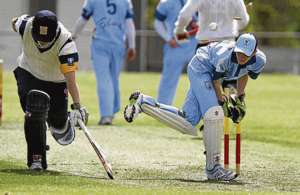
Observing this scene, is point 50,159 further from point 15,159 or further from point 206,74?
point 206,74

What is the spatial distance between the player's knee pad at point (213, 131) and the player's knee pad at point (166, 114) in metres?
0.43

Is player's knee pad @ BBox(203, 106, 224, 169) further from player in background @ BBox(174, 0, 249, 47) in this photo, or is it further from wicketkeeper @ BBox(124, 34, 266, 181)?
player in background @ BBox(174, 0, 249, 47)

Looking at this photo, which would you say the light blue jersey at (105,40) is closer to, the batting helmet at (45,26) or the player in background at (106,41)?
the player in background at (106,41)

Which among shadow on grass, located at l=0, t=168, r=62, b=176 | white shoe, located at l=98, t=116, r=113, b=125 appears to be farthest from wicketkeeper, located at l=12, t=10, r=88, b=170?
white shoe, located at l=98, t=116, r=113, b=125

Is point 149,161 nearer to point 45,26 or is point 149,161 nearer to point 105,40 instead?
point 45,26

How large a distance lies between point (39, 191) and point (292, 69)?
1363 inches

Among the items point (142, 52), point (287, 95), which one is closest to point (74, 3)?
point (142, 52)

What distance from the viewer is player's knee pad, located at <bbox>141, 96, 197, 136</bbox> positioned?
1159 cm

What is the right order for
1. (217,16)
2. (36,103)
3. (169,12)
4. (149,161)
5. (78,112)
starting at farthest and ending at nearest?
(169,12) < (217,16) < (149,161) < (78,112) < (36,103)

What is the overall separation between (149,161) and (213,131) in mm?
1730

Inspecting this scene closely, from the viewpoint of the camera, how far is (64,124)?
11.9 metres

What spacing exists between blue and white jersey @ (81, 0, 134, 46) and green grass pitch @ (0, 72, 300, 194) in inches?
→ 56.6

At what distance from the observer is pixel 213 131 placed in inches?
443

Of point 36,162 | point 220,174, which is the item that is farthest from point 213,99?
point 36,162
